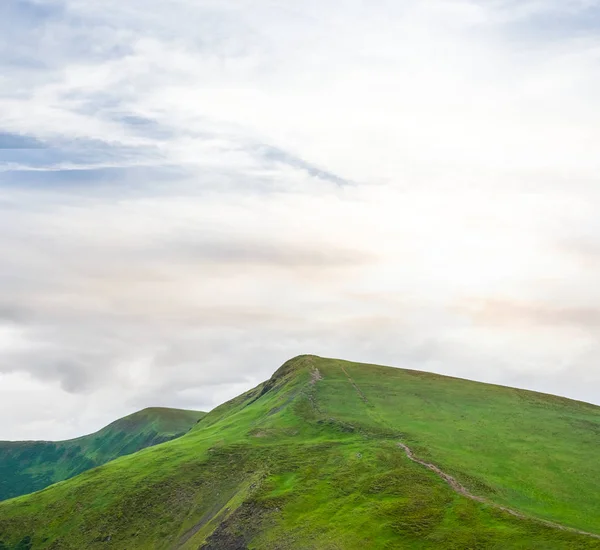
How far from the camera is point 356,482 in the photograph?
102 meters

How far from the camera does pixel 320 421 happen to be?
14212 centimetres

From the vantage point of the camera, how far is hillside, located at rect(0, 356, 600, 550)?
84250 millimetres

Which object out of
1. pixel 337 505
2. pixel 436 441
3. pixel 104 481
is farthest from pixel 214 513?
pixel 436 441

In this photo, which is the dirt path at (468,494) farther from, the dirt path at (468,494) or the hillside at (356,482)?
the hillside at (356,482)

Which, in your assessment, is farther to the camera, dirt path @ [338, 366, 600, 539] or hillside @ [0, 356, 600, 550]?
hillside @ [0, 356, 600, 550]

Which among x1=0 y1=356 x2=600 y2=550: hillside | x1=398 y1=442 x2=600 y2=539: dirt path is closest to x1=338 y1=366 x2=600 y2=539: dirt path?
x1=398 y1=442 x2=600 y2=539: dirt path

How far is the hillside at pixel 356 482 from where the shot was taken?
3317 inches

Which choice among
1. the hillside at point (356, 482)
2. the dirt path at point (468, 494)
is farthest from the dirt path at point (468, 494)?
the hillside at point (356, 482)

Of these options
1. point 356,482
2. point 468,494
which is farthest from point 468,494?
point 356,482

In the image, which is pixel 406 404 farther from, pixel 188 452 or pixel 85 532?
pixel 85 532

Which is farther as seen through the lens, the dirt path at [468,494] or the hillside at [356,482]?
the hillside at [356,482]

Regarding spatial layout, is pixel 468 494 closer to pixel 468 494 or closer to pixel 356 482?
pixel 468 494

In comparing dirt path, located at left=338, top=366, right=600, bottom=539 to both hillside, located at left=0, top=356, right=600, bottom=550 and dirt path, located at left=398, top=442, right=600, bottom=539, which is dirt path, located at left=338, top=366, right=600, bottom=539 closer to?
dirt path, located at left=398, top=442, right=600, bottom=539

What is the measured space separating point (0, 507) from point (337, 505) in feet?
271
